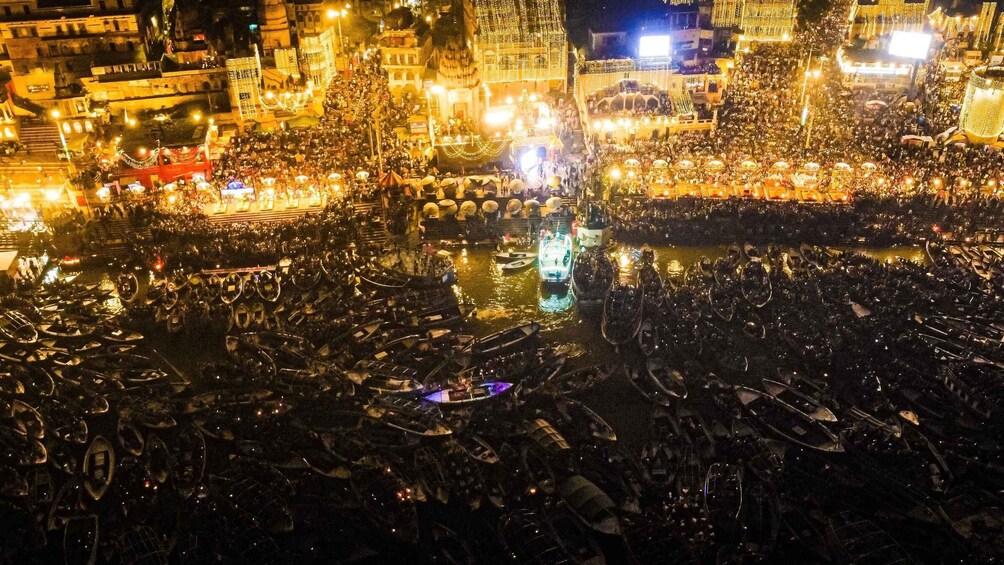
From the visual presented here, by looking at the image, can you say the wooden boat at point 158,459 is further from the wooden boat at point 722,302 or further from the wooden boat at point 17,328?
the wooden boat at point 722,302

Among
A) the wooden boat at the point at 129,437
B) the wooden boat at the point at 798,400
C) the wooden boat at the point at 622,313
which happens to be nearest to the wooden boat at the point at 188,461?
the wooden boat at the point at 129,437

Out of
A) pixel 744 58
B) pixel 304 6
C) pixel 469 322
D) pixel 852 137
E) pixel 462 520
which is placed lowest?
pixel 462 520

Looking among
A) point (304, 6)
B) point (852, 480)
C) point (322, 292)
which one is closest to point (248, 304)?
point (322, 292)

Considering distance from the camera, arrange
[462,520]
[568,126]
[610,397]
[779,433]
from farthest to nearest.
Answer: [568,126] < [610,397] < [779,433] < [462,520]

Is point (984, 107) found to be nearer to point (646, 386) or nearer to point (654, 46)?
point (654, 46)

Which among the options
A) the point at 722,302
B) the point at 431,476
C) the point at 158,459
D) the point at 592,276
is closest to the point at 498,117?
the point at 592,276

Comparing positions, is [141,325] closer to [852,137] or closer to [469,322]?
[469,322]
